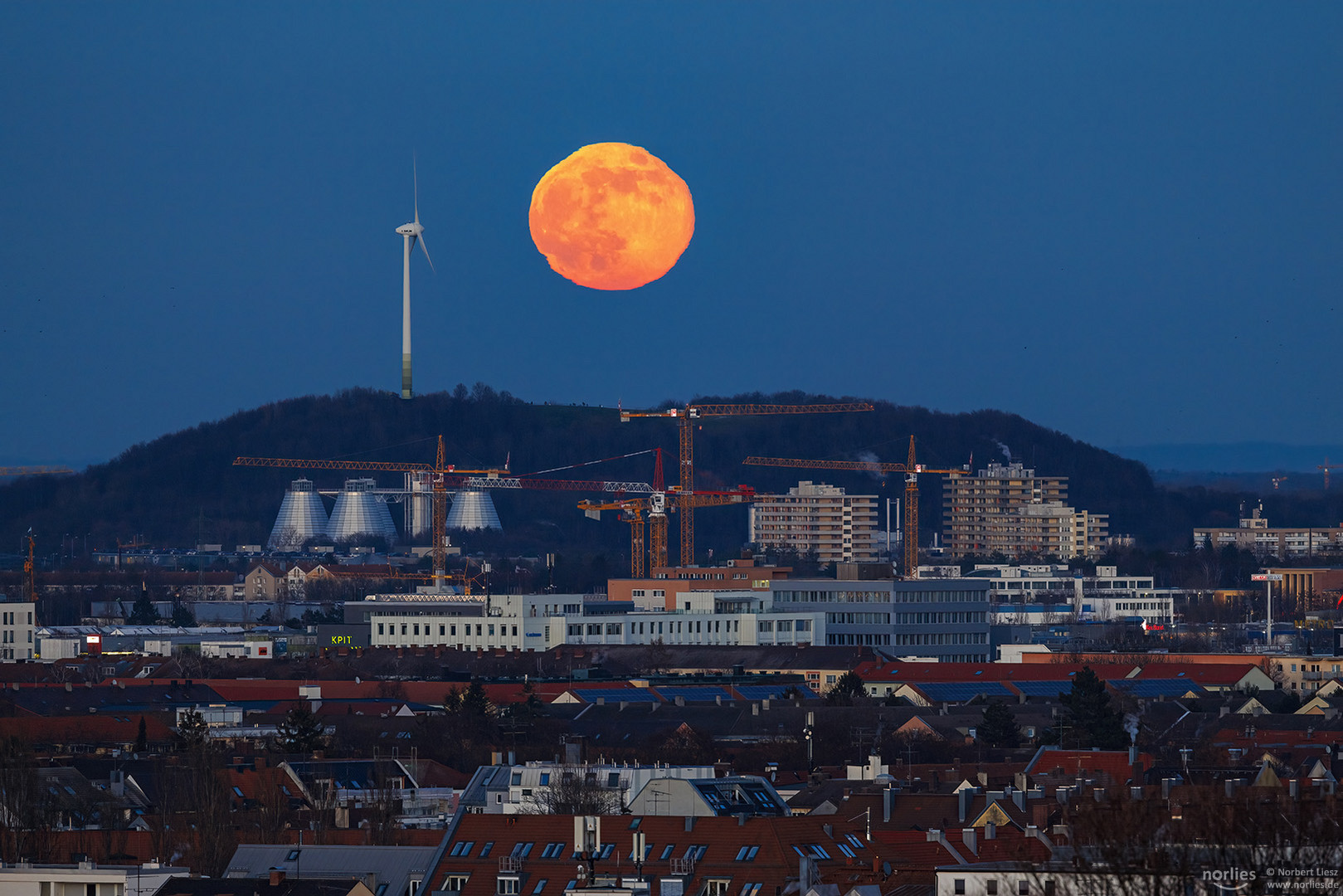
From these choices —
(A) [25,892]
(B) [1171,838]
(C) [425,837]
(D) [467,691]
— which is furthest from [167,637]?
(B) [1171,838]

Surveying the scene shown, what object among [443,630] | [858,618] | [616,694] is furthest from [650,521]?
[616,694]

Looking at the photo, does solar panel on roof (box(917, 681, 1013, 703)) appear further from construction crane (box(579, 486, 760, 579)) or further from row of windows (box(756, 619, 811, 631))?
construction crane (box(579, 486, 760, 579))

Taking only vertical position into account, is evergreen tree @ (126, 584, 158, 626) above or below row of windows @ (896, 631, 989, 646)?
above

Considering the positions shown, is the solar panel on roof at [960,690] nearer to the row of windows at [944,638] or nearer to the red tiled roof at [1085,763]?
the row of windows at [944,638]

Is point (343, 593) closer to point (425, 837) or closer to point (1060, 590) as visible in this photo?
point (1060, 590)

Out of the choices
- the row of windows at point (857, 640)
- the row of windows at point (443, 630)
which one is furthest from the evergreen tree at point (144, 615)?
the row of windows at point (857, 640)

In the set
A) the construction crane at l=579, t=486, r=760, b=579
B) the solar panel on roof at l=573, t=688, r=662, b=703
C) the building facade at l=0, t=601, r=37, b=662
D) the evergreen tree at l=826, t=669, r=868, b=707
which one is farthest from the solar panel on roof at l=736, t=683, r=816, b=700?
the construction crane at l=579, t=486, r=760, b=579

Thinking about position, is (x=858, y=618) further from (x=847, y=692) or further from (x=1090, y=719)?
(x=1090, y=719)

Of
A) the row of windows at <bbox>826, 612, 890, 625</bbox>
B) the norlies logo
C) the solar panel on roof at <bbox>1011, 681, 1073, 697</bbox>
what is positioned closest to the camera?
the norlies logo
